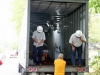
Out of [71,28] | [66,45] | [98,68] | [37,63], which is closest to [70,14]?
[71,28]

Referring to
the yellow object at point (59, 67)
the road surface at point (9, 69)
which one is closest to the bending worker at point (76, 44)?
the yellow object at point (59, 67)

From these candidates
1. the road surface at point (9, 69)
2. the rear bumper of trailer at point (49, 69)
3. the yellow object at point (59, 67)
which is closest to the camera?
the yellow object at point (59, 67)

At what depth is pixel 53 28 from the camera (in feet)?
54.0

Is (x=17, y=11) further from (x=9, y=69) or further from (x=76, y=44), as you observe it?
(x=76, y=44)

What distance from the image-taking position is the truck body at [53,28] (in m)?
9.75

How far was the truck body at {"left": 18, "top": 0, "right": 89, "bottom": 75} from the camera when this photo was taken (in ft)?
32.0

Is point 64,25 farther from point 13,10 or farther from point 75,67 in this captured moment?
point 13,10

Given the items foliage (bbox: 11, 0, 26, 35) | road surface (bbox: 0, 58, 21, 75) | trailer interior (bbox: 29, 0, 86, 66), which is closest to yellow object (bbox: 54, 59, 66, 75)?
trailer interior (bbox: 29, 0, 86, 66)

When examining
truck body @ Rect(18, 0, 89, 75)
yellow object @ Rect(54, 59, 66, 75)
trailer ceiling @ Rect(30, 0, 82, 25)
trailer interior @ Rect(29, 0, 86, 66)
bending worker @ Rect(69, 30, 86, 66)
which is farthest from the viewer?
trailer ceiling @ Rect(30, 0, 82, 25)

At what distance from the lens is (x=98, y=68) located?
19.9m

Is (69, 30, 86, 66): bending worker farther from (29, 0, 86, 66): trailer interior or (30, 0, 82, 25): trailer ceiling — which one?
(30, 0, 82, 25): trailer ceiling

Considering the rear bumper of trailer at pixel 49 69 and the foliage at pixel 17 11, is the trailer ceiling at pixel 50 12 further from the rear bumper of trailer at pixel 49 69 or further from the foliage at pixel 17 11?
the foliage at pixel 17 11

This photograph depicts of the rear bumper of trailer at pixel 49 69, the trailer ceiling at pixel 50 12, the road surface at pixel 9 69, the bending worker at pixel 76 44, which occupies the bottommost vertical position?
the road surface at pixel 9 69

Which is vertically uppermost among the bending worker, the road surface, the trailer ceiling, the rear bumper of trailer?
the trailer ceiling
